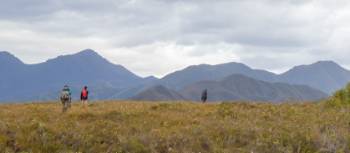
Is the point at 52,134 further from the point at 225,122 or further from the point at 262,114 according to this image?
the point at 262,114

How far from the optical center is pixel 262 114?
33.8 m

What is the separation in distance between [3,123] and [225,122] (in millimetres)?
11054

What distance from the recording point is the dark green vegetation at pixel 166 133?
24.0 m

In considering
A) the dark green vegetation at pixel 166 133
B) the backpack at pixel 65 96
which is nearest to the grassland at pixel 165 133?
the dark green vegetation at pixel 166 133

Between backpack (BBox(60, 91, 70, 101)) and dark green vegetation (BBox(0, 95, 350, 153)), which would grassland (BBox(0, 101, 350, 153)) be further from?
backpack (BBox(60, 91, 70, 101))

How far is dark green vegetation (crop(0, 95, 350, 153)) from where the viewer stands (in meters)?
24.0

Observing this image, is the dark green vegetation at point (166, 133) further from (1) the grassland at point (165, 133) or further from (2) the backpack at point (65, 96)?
(2) the backpack at point (65, 96)

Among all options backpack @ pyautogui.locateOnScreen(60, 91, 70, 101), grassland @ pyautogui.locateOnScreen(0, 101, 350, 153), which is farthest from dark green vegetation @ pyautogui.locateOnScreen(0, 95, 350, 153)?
backpack @ pyautogui.locateOnScreen(60, 91, 70, 101)

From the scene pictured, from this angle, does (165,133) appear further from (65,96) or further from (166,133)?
(65,96)

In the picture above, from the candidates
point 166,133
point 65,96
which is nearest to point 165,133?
point 166,133

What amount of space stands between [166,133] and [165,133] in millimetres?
48

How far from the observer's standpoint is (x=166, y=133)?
25.6 m

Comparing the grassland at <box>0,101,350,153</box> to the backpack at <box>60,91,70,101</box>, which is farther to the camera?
the backpack at <box>60,91,70,101</box>

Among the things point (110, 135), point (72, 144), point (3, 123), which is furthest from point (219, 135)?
point (3, 123)
